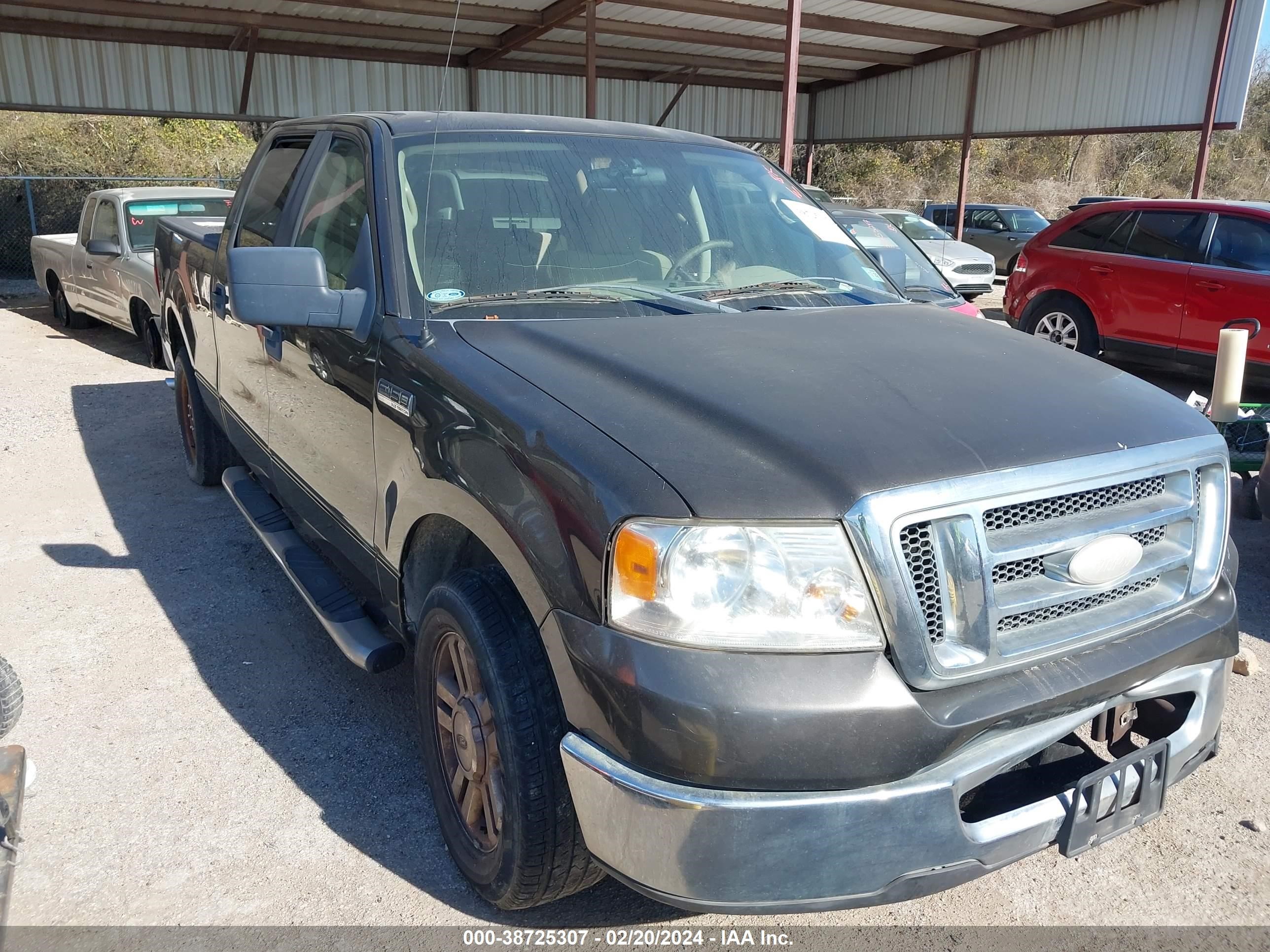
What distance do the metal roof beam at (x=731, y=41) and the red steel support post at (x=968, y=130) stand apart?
1.48m

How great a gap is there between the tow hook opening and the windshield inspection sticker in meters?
1.95

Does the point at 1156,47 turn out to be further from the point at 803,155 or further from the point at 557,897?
the point at 803,155

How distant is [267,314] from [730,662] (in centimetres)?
171

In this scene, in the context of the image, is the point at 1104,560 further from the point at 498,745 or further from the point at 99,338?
the point at 99,338

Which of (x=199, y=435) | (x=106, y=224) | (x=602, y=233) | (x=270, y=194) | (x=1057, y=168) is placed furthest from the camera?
(x=1057, y=168)

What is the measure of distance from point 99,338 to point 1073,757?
38.6ft

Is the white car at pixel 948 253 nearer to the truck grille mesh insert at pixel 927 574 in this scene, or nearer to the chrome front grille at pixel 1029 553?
the chrome front grille at pixel 1029 553

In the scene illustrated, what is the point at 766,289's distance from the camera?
322 centimetres

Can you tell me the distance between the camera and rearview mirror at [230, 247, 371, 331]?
276cm

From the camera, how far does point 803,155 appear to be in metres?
35.4

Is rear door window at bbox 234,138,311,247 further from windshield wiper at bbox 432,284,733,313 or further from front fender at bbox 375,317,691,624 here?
front fender at bbox 375,317,691,624

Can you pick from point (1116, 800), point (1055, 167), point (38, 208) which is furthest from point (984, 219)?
point (1055, 167)

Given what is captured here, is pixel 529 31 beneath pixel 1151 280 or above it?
above

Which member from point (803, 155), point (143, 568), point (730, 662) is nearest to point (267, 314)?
point (730, 662)
